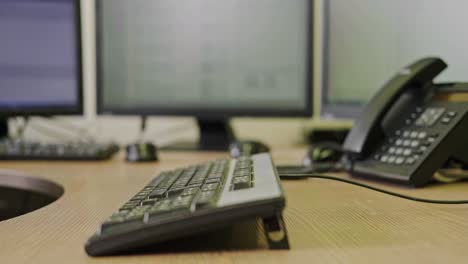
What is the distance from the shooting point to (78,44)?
1340 mm

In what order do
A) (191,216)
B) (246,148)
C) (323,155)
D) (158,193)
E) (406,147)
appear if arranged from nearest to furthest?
(191,216)
(158,193)
(406,147)
(323,155)
(246,148)

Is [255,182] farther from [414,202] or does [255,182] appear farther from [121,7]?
[121,7]

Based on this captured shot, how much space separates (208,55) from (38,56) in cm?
43

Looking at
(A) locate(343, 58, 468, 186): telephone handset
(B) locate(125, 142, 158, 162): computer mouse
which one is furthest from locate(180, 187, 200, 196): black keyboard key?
(B) locate(125, 142, 158, 162): computer mouse

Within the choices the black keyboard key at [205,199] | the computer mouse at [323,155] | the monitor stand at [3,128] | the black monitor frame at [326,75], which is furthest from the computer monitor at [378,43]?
the monitor stand at [3,128]

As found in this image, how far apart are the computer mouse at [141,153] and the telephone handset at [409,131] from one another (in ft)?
1.39

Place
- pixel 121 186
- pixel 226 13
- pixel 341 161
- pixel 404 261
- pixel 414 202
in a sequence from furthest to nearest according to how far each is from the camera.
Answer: pixel 226 13 → pixel 341 161 → pixel 121 186 → pixel 414 202 → pixel 404 261

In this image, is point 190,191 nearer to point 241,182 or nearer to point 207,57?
point 241,182

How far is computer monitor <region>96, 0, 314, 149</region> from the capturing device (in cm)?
133

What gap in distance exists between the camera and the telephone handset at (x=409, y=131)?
0.72 meters

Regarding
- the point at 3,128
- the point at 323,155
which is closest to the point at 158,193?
the point at 323,155

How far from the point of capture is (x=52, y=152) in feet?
3.70

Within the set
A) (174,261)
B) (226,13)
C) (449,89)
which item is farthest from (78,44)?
(174,261)

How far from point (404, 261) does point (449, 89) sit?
461mm
